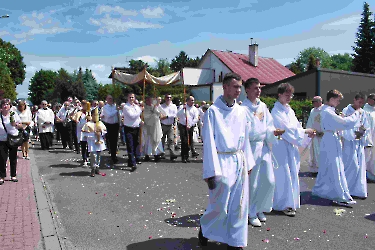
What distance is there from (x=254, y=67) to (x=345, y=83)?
63.2 feet

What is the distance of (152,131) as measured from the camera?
1288 cm

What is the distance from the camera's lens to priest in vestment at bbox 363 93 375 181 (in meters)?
9.12

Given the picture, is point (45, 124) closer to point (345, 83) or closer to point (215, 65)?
point (345, 83)

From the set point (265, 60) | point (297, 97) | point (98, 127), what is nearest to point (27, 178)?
point (98, 127)

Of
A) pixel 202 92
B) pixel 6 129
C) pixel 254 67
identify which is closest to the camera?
pixel 6 129

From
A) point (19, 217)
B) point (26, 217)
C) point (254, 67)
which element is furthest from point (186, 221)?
point (254, 67)

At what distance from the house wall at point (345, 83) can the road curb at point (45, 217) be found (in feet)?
72.2

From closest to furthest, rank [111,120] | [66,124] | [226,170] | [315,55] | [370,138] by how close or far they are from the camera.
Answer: [226,170], [370,138], [111,120], [66,124], [315,55]

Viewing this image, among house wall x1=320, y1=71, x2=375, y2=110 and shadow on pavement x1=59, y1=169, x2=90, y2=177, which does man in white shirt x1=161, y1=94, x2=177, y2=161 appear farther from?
house wall x1=320, y1=71, x2=375, y2=110

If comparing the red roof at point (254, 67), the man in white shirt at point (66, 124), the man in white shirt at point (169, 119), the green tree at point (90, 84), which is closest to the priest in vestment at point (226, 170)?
the man in white shirt at point (169, 119)

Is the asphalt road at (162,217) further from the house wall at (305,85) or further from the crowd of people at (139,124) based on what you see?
the house wall at (305,85)

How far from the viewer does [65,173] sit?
10461 millimetres

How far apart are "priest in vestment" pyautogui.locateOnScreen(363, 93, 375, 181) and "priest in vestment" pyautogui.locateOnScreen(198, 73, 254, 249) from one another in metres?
5.80

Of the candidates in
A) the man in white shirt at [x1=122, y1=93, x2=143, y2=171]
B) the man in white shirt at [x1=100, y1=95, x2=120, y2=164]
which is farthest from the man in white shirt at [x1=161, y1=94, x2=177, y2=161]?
the man in white shirt at [x1=122, y1=93, x2=143, y2=171]
